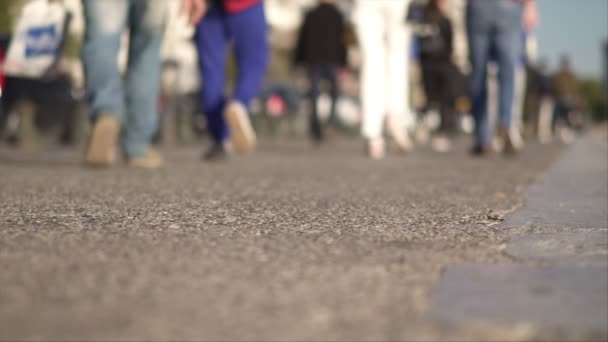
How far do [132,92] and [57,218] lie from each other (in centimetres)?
A: 314

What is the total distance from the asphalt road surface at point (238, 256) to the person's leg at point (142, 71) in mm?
1299

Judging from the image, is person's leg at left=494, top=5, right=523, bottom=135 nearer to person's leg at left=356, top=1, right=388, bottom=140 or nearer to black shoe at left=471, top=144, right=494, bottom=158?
black shoe at left=471, top=144, right=494, bottom=158

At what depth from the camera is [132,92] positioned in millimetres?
6621

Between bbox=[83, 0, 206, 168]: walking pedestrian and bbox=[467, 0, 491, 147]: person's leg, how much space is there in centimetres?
271

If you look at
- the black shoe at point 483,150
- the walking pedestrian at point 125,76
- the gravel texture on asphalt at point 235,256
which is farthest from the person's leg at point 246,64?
the black shoe at point 483,150

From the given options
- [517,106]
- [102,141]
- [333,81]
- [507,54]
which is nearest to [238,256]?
[102,141]

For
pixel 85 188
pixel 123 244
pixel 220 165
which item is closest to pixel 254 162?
pixel 220 165

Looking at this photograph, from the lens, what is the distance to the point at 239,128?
7.03 m

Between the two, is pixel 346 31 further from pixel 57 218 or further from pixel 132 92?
pixel 57 218

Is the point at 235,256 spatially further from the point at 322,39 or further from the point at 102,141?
the point at 322,39

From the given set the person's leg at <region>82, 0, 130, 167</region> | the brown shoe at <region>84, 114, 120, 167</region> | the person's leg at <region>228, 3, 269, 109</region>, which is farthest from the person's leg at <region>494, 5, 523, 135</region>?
the brown shoe at <region>84, 114, 120, 167</region>

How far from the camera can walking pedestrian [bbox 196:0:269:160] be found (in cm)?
710

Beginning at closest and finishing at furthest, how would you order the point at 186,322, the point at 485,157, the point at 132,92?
1. the point at 186,322
2. the point at 132,92
3. the point at 485,157

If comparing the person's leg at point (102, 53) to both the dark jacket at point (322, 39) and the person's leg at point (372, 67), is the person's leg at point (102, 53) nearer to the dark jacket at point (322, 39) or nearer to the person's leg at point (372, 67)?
the person's leg at point (372, 67)
